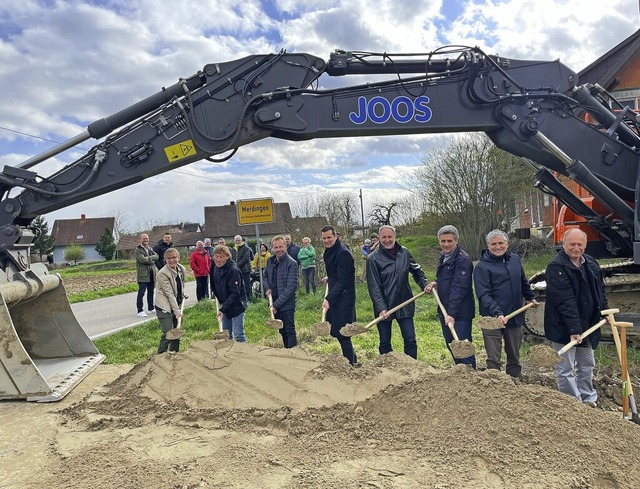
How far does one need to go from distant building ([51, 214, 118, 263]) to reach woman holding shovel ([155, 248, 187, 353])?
63864 millimetres

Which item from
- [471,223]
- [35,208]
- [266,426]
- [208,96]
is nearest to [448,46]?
[208,96]

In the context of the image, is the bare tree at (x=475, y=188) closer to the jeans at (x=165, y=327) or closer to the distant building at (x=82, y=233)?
the jeans at (x=165, y=327)

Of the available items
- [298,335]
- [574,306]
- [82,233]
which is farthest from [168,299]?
[82,233]

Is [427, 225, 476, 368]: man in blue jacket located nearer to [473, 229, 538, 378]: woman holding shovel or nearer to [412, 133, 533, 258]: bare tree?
[473, 229, 538, 378]: woman holding shovel

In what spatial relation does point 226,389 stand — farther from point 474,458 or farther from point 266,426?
point 474,458

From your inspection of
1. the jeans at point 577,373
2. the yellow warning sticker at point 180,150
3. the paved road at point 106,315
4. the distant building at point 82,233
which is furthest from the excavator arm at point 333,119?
the distant building at point 82,233

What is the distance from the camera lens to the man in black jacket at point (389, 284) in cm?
582

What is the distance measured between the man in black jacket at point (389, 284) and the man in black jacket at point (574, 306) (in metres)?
1.59

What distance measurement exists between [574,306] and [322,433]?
7.91 feet

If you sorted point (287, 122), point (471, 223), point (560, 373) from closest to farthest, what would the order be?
1. point (560, 373)
2. point (287, 122)
3. point (471, 223)

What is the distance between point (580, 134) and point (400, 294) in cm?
248

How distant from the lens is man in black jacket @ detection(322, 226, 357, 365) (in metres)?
6.16

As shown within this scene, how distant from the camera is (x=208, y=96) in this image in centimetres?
516

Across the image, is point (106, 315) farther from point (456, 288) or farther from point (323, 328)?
point (456, 288)
